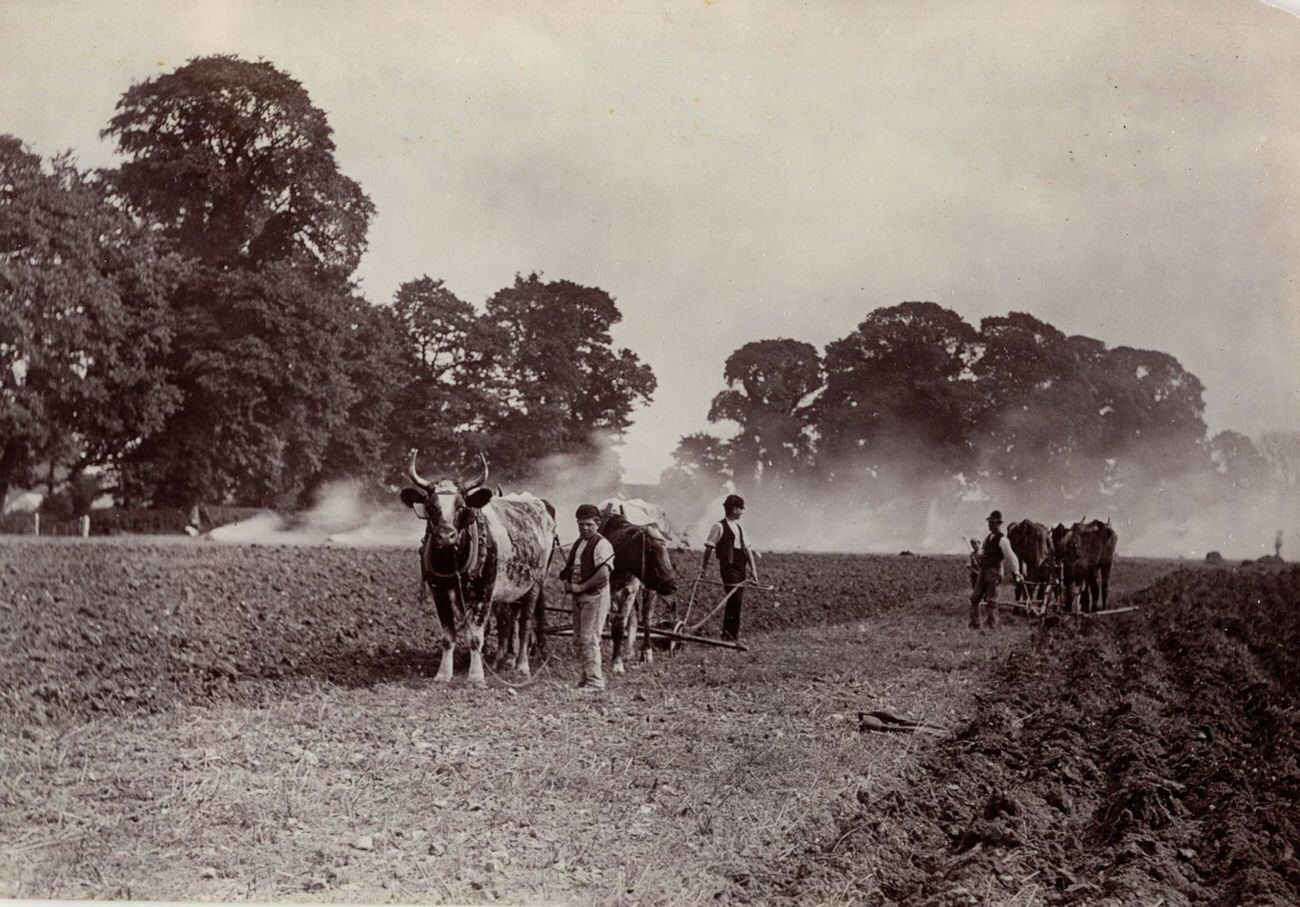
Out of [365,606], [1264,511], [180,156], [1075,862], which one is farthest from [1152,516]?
[180,156]

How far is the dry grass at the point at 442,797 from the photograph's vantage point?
4801 mm

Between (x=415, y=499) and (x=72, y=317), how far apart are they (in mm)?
3413

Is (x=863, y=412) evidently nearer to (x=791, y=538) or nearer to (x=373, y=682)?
(x=791, y=538)

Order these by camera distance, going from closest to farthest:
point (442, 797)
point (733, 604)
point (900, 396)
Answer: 1. point (442, 797)
2. point (900, 396)
3. point (733, 604)

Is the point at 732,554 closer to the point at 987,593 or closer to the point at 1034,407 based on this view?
the point at 1034,407

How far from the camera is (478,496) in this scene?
8023 mm

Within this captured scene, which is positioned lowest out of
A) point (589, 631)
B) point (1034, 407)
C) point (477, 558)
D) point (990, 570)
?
point (589, 631)

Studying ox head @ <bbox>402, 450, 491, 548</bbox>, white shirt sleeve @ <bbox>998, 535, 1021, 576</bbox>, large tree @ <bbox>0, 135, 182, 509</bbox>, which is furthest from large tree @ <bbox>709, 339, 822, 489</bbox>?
large tree @ <bbox>0, 135, 182, 509</bbox>

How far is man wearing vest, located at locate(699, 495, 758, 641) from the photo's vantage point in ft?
31.8

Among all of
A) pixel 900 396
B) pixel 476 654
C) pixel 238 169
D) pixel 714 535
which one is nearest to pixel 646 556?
pixel 714 535

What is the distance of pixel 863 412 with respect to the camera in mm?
8695

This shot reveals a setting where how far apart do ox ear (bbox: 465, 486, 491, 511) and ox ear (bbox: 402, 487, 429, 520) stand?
0.98ft

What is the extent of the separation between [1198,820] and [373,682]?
5412 millimetres

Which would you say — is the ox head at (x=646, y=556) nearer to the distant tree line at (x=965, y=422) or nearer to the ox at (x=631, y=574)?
the ox at (x=631, y=574)
